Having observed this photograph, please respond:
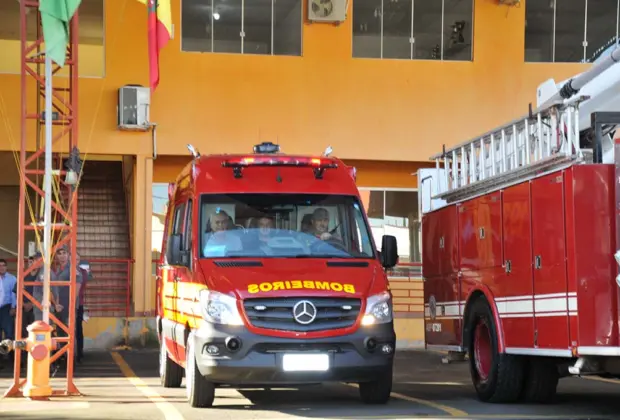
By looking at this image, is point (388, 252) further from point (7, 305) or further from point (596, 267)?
point (7, 305)

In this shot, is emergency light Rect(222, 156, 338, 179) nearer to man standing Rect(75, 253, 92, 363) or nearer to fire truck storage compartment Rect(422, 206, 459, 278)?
fire truck storage compartment Rect(422, 206, 459, 278)

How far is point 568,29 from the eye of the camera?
1028 inches

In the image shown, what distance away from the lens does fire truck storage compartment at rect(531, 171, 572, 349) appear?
35.4 ft

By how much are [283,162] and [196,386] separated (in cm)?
255

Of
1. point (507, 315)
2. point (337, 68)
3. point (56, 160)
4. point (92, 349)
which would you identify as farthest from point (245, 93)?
point (507, 315)

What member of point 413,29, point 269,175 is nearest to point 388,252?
point 269,175

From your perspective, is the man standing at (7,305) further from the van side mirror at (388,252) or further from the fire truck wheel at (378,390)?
the van side mirror at (388,252)

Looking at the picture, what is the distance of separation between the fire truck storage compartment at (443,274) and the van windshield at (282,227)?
1870mm

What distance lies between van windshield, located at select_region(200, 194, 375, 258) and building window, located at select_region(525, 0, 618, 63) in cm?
1431

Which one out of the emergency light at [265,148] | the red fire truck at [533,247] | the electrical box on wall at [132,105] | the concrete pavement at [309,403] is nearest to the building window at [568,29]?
the electrical box on wall at [132,105]

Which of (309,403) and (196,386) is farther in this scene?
(309,403)

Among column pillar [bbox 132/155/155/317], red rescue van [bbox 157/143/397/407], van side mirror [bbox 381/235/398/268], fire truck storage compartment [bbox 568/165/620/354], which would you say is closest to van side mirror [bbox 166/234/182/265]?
red rescue van [bbox 157/143/397/407]

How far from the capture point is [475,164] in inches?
544

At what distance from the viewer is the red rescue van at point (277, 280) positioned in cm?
1134
